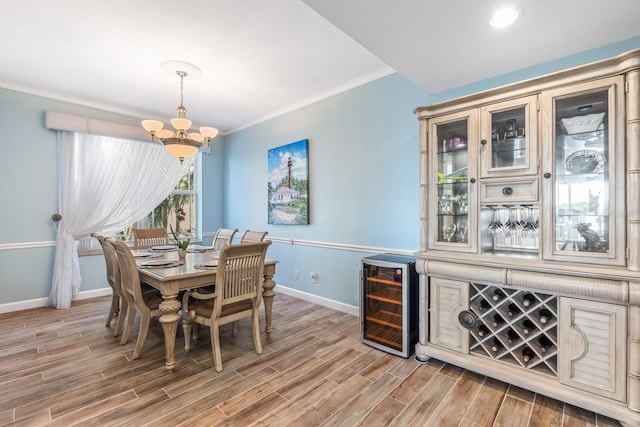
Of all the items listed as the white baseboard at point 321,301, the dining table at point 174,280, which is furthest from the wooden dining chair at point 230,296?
the white baseboard at point 321,301

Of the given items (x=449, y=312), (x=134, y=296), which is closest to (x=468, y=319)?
(x=449, y=312)

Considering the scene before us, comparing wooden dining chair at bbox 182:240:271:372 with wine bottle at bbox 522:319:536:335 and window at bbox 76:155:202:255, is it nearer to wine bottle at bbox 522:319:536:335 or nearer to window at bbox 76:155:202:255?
wine bottle at bbox 522:319:536:335

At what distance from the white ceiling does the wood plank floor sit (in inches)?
93.2

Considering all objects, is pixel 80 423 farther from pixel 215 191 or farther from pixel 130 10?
pixel 215 191

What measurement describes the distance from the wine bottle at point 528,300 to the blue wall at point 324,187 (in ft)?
3.45

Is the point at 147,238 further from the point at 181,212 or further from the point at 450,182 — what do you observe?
the point at 450,182

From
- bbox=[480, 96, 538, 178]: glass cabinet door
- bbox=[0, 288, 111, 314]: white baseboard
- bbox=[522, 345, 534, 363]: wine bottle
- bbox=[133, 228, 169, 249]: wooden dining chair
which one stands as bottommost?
bbox=[0, 288, 111, 314]: white baseboard

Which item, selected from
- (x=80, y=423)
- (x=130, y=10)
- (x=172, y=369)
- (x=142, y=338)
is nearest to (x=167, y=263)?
(x=142, y=338)

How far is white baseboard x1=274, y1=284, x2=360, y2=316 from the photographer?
3.50 m

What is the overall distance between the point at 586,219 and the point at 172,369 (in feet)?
10.3

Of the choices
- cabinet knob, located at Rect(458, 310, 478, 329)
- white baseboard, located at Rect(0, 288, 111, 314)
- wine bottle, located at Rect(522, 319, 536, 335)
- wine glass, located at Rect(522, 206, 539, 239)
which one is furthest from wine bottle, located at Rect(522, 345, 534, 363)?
white baseboard, located at Rect(0, 288, 111, 314)

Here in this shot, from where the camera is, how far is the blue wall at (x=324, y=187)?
10.1 feet

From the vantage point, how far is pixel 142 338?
245cm

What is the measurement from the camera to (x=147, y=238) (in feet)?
12.9
